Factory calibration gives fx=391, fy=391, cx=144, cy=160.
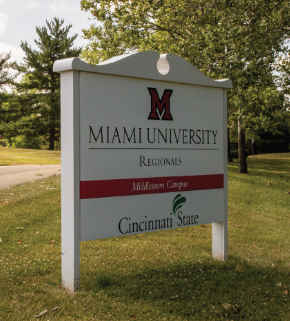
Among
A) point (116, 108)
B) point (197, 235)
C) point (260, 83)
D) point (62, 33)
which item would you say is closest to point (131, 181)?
point (116, 108)

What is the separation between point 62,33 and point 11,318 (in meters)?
41.7

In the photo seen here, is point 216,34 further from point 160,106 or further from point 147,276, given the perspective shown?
point 147,276

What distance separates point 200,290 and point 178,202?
45.2 inches

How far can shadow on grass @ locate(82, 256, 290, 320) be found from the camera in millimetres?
3865

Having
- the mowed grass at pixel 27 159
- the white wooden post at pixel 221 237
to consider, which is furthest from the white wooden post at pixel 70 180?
the mowed grass at pixel 27 159

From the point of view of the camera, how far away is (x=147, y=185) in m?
4.70

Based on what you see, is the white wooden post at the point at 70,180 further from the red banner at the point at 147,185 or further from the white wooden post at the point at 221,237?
the white wooden post at the point at 221,237

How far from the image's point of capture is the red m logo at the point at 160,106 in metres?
4.73

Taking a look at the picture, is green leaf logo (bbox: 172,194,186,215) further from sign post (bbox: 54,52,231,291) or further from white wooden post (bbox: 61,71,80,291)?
white wooden post (bbox: 61,71,80,291)

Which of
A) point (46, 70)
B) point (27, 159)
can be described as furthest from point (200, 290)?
point (46, 70)

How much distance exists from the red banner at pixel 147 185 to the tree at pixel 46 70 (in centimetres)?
3664

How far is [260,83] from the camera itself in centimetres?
1438

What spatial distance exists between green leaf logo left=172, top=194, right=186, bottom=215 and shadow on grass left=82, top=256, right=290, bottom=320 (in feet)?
2.44

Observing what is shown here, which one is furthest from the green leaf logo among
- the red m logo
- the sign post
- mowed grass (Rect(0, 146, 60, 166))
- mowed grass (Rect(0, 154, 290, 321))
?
mowed grass (Rect(0, 146, 60, 166))
